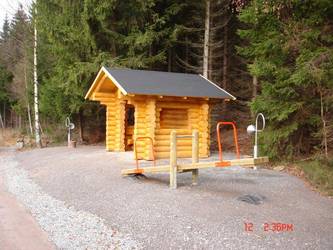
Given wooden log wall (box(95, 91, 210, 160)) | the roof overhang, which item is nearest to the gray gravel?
wooden log wall (box(95, 91, 210, 160))

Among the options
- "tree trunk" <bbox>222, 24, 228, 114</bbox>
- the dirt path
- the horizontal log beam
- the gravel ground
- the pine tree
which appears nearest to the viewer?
the gravel ground

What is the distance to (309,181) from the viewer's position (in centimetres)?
820

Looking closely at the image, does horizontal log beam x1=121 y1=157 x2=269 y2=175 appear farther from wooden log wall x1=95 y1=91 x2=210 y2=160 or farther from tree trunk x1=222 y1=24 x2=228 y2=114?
tree trunk x1=222 y1=24 x2=228 y2=114

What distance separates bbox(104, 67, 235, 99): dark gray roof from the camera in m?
11.1

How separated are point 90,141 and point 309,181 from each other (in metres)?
14.8

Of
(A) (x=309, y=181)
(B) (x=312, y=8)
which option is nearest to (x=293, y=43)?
(B) (x=312, y=8)

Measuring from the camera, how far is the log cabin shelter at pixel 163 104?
37.2ft

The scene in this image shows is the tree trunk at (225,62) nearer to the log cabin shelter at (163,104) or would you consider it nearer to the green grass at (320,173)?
the log cabin shelter at (163,104)

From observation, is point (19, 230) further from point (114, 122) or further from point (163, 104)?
point (114, 122)
